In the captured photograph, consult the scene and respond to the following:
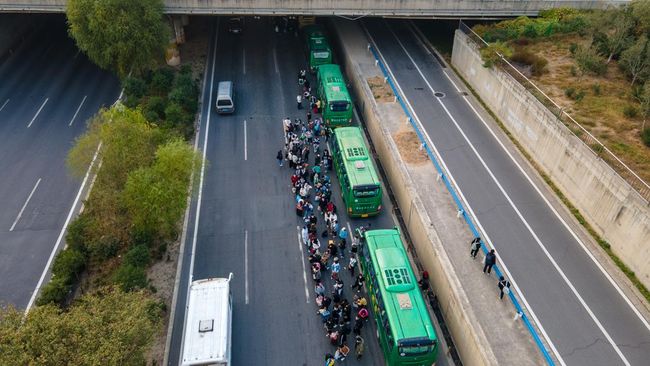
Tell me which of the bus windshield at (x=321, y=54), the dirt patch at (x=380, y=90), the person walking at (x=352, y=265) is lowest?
the person walking at (x=352, y=265)

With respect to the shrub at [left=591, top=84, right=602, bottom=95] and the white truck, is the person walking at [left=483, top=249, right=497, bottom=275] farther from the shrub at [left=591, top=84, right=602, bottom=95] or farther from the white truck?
the shrub at [left=591, top=84, right=602, bottom=95]

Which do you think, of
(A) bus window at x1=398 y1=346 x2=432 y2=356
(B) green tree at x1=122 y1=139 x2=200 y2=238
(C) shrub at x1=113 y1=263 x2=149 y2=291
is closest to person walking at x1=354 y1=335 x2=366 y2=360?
(A) bus window at x1=398 y1=346 x2=432 y2=356

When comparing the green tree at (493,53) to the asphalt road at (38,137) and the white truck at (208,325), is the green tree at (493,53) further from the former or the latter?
the asphalt road at (38,137)

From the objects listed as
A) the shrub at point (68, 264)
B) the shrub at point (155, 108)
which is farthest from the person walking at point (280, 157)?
the shrub at point (68, 264)

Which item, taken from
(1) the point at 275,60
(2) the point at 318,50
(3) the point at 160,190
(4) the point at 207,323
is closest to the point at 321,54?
(2) the point at 318,50

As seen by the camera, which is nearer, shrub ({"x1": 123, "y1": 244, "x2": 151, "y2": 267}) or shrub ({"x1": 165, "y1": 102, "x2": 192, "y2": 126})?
shrub ({"x1": 123, "y1": 244, "x2": 151, "y2": 267})
